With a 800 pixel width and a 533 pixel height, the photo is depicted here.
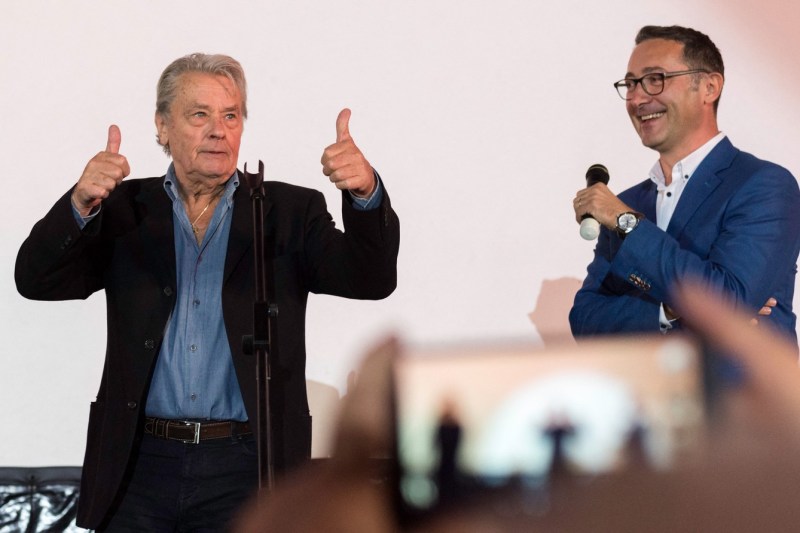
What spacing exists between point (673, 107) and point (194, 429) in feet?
4.17

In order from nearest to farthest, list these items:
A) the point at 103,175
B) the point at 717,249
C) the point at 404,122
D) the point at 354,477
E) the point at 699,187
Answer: the point at 354,477 < the point at 103,175 < the point at 717,249 < the point at 699,187 < the point at 404,122

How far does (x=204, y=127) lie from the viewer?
7.54 ft

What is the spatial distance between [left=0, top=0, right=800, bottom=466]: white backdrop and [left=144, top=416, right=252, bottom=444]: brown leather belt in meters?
1.39

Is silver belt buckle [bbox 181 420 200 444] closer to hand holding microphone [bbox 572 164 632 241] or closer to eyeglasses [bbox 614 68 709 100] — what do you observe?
hand holding microphone [bbox 572 164 632 241]

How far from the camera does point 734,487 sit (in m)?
0.34

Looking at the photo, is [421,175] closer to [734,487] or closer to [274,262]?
[274,262]

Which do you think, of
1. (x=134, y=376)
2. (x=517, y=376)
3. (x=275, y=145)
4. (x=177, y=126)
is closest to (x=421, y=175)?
(x=275, y=145)

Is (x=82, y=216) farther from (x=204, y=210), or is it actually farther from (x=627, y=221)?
(x=627, y=221)

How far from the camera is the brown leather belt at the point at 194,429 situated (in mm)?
2049

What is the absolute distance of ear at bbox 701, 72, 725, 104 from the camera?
7.37ft

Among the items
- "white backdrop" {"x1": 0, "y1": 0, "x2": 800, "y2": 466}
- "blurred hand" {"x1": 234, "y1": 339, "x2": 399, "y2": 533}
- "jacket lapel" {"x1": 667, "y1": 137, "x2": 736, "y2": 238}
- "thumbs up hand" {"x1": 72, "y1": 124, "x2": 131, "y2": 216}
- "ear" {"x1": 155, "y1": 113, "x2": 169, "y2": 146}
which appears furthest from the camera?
"white backdrop" {"x1": 0, "y1": 0, "x2": 800, "y2": 466}

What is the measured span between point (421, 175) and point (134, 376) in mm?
1719

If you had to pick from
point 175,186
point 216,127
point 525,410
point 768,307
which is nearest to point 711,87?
point 768,307

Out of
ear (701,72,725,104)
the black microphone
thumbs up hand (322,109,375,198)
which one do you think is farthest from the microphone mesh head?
thumbs up hand (322,109,375,198)
